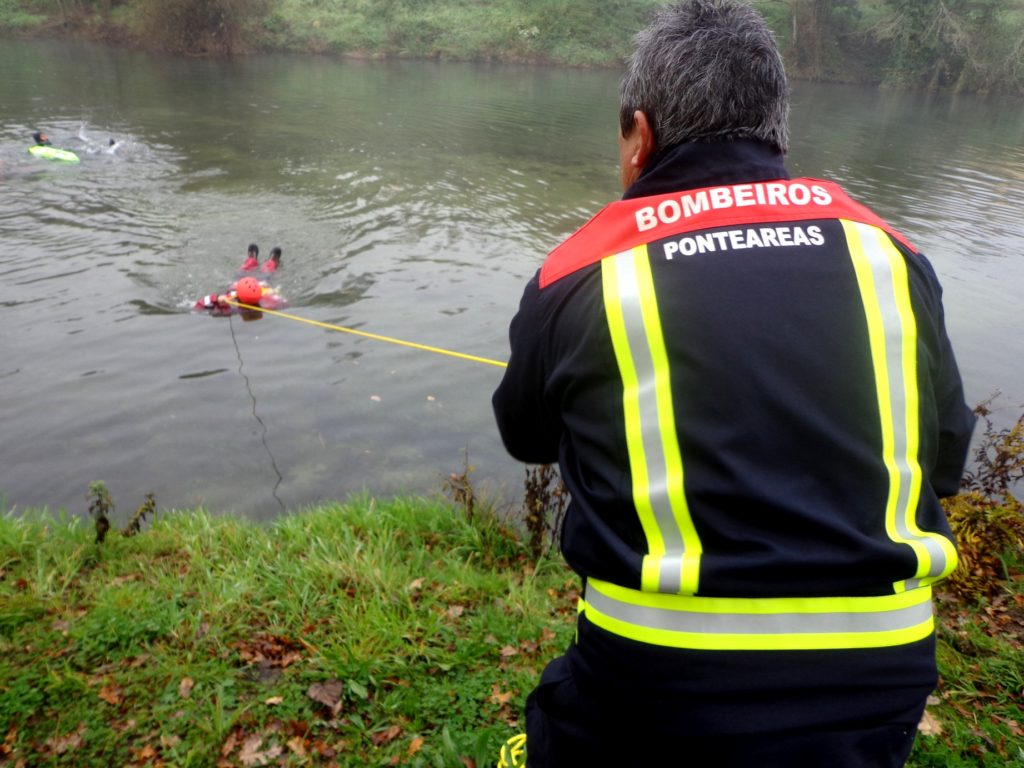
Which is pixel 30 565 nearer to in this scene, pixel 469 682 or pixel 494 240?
pixel 469 682

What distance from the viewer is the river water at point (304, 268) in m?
6.43

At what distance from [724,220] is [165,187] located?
48.1 ft

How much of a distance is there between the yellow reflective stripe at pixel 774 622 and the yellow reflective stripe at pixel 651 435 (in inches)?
2.3

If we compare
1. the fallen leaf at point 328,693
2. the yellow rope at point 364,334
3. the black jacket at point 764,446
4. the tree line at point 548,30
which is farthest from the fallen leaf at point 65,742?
the tree line at point 548,30

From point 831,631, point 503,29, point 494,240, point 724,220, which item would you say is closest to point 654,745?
point 831,631

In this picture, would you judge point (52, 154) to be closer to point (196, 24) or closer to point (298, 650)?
point (298, 650)

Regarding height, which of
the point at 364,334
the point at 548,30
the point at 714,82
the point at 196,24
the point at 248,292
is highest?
the point at 548,30

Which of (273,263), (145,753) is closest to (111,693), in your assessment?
(145,753)

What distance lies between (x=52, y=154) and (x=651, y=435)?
1672 centimetres

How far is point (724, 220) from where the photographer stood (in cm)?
151

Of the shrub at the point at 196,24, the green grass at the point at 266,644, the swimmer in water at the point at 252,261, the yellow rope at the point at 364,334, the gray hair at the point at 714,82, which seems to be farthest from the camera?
the shrub at the point at 196,24

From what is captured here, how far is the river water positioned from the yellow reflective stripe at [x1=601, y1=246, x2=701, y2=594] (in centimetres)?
466

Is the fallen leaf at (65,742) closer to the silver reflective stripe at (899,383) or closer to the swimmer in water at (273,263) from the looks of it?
the silver reflective stripe at (899,383)

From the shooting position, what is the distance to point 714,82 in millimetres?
1639
